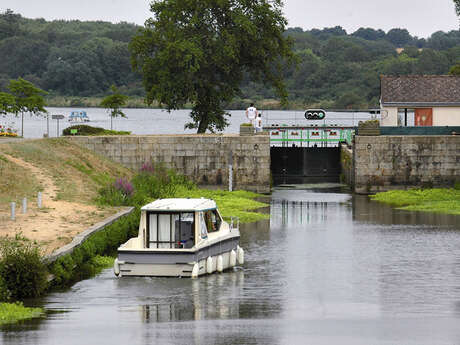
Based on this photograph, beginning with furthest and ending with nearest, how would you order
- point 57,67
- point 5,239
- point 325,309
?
1. point 57,67
2. point 5,239
3. point 325,309

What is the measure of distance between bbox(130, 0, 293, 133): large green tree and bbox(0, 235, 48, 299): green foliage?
3666cm

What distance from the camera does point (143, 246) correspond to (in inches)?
1113

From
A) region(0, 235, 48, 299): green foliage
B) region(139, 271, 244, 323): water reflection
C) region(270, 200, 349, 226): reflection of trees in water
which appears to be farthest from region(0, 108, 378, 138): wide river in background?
region(0, 235, 48, 299): green foliage

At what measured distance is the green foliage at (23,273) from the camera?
24.2 m

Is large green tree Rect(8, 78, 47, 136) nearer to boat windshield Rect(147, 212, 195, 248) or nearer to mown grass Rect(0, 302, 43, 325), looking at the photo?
boat windshield Rect(147, 212, 195, 248)

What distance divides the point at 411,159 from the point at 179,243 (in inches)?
1201

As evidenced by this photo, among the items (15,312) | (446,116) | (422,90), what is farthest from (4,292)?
(422,90)

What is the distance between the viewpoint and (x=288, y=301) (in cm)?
2544

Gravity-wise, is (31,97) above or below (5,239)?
above

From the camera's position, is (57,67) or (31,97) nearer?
(31,97)

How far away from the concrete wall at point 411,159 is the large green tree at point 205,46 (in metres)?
10.6

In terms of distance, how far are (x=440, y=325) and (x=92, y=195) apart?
2226cm

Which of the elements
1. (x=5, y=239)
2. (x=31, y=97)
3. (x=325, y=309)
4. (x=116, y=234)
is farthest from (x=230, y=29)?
(x=325, y=309)

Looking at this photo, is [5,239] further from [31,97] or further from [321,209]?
[31,97]
